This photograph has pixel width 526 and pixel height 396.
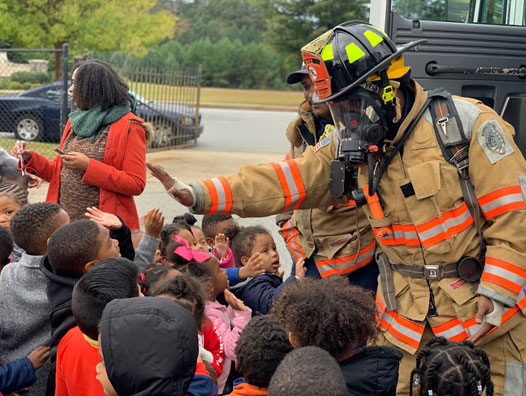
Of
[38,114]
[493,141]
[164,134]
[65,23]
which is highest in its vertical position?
[65,23]

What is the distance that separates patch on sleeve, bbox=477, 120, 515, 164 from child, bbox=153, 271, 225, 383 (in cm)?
138

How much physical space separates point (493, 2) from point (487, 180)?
3.25 m

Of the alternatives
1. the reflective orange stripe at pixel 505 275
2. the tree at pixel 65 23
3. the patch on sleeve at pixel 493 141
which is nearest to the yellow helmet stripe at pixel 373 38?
the patch on sleeve at pixel 493 141

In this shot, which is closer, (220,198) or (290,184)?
(220,198)

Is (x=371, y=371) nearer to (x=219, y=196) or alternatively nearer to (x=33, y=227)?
(x=219, y=196)

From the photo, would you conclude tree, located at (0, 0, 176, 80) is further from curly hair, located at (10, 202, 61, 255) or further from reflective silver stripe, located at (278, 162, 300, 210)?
reflective silver stripe, located at (278, 162, 300, 210)

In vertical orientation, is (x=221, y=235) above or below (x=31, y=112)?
above

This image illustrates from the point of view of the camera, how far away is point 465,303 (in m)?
3.21

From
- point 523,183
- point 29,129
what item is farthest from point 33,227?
point 29,129

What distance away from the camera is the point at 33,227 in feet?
13.0

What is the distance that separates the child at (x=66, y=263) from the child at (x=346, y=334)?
118 centimetres

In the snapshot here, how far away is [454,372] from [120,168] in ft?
9.17

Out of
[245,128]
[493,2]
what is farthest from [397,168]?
[245,128]

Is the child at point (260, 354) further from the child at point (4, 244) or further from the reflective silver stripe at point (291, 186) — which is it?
the child at point (4, 244)
